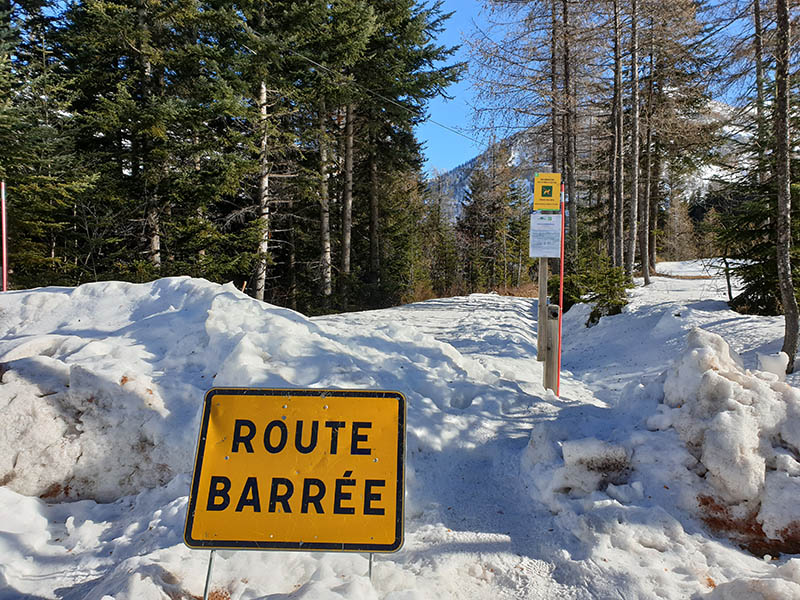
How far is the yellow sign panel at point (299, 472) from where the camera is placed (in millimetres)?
2236

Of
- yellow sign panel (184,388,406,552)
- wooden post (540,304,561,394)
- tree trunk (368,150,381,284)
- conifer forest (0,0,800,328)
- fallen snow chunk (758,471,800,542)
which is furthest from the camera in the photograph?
tree trunk (368,150,381,284)

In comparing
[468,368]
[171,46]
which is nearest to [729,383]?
[468,368]

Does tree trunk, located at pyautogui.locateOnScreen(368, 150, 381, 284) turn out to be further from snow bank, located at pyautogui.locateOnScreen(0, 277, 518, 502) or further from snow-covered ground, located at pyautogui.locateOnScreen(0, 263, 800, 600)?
snow-covered ground, located at pyautogui.locateOnScreen(0, 263, 800, 600)

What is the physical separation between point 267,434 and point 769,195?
951 cm

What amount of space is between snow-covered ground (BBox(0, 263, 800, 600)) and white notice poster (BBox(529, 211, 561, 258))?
1.73 meters

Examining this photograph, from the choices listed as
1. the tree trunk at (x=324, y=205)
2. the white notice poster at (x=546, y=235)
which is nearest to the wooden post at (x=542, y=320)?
the white notice poster at (x=546, y=235)

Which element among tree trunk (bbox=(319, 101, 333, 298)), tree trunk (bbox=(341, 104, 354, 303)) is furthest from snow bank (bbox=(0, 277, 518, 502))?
tree trunk (bbox=(341, 104, 354, 303))

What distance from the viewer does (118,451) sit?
3.57 metres

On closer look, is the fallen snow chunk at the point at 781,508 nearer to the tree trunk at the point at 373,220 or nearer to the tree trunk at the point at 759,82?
the tree trunk at the point at 759,82

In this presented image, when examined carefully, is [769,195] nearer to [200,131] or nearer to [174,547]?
[174,547]

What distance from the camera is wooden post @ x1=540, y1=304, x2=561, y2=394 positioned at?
5547mm

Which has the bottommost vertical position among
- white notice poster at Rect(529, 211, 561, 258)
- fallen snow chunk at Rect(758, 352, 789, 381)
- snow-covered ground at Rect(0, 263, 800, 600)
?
snow-covered ground at Rect(0, 263, 800, 600)

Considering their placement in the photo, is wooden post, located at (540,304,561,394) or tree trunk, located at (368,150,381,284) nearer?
wooden post, located at (540,304,561,394)

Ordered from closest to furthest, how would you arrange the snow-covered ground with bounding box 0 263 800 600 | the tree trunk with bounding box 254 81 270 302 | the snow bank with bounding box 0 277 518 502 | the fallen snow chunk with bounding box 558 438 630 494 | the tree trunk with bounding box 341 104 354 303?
the snow-covered ground with bounding box 0 263 800 600, the fallen snow chunk with bounding box 558 438 630 494, the snow bank with bounding box 0 277 518 502, the tree trunk with bounding box 254 81 270 302, the tree trunk with bounding box 341 104 354 303
